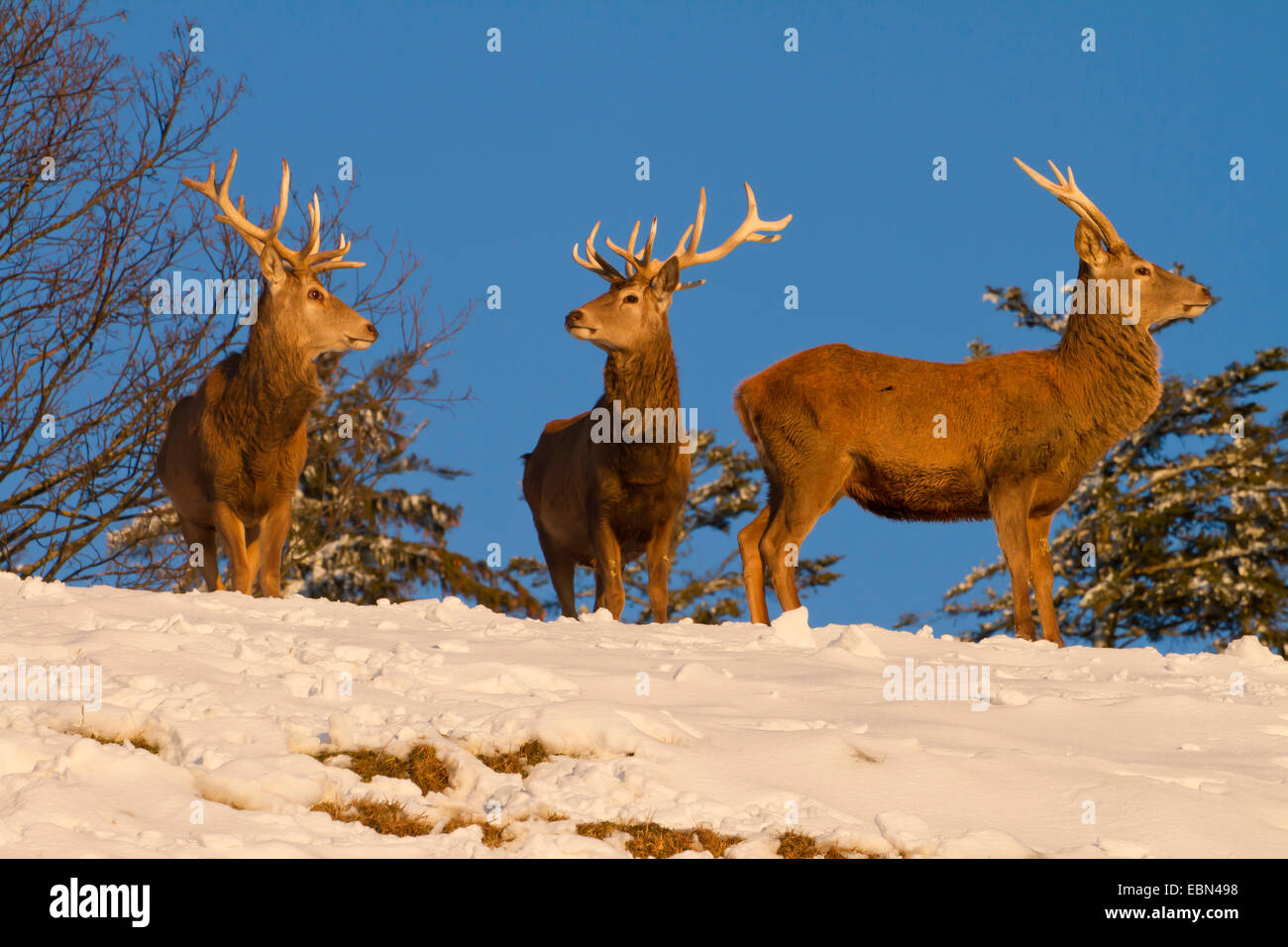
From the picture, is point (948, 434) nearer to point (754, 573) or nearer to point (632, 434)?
point (754, 573)

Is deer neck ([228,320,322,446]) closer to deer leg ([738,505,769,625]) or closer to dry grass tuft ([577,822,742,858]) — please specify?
deer leg ([738,505,769,625])

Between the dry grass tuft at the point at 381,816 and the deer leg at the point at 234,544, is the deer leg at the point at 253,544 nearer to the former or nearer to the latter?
the deer leg at the point at 234,544

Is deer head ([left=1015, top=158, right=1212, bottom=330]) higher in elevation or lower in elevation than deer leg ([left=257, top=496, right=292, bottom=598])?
higher

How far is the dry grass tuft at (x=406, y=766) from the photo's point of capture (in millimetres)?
5594

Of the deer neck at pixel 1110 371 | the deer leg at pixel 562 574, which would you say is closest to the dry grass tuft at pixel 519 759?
the deer neck at pixel 1110 371

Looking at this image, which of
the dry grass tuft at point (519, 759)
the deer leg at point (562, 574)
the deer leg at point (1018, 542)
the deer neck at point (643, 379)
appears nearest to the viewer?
the dry grass tuft at point (519, 759)

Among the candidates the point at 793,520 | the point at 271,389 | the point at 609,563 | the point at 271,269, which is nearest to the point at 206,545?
the point at 271,389

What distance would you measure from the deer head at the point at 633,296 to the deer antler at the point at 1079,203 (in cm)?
253

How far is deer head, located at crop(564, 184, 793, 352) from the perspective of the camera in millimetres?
11281

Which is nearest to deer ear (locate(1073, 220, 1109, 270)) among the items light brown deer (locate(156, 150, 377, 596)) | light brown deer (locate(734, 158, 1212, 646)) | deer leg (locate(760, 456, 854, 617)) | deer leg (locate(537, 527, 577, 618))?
light brown deer (locate(734, 158, 1212, 646))

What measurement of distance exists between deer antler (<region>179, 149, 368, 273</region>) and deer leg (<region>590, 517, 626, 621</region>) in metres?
2.67

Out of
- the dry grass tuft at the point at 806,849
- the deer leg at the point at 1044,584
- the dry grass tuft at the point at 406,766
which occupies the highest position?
the deer leg at the point at 1044,584

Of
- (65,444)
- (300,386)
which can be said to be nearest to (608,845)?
(300,386)
